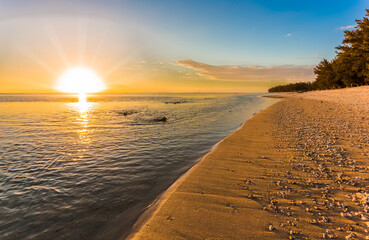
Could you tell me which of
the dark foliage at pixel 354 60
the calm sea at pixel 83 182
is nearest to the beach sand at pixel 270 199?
the calm sea at pixel 83 182

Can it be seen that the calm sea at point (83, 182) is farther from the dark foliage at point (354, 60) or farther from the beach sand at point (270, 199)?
the dark foliage at point (354, 60)

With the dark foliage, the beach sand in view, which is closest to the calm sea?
the beach sand

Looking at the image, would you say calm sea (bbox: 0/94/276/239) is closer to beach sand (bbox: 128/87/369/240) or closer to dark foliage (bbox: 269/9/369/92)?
beach sand (bbox: 128/87/369/240)

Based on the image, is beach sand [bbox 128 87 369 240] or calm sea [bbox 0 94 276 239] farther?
calm sea [bbox 0 94 276 239]

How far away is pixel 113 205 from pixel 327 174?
7827mm

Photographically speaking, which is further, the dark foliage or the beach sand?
the dark foliage

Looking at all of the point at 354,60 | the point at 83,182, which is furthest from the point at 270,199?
the point at 354,60

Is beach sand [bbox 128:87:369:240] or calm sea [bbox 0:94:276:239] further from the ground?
beach sand [bbox 128:87:369:240]

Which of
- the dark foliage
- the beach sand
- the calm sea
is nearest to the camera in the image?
the beach sand

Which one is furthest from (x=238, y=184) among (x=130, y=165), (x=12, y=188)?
(x=12, y=188)

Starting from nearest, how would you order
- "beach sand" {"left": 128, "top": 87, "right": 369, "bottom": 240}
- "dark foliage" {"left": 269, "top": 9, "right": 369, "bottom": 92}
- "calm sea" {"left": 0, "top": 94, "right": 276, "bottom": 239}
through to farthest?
→ 1. "beach sand" {"left": 128, "top": 87, "right": 369, "bottom": 240}
2. "calm sea" {"left": 0, "top": 94, "right": 276, "bottom": 239}
3. "dark foliage" {"left": 269, "top": 9, "right": 369, "bottom": 92}

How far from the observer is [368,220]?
3.82m

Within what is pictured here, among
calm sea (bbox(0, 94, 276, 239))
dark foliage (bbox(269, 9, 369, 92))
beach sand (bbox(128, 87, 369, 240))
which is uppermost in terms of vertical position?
dark foliage (bbox(269, 9, 369, 92))

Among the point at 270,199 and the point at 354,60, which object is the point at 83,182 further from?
the point at 354,60
